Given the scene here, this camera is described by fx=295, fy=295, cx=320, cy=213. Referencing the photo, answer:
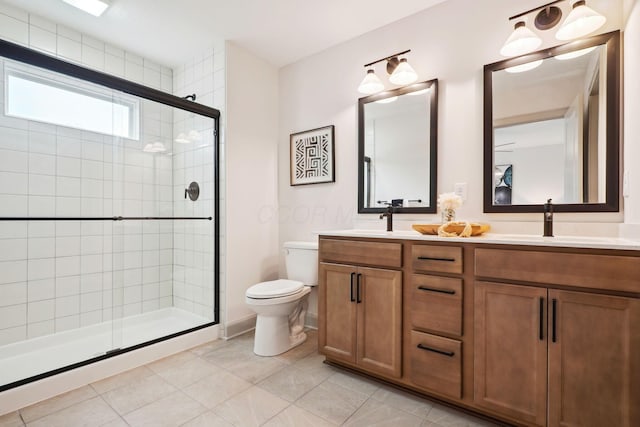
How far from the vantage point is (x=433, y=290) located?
60.7 inches

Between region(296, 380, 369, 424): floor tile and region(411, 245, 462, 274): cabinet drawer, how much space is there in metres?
0.80

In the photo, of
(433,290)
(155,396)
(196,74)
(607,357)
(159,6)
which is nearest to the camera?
(607,357)

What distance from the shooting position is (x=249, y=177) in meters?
2.71

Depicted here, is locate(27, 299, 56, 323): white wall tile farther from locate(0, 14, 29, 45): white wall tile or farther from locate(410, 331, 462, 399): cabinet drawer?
locate(410, 331, 462, 399): cabinet drawer

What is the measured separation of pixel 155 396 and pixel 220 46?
2.65 m

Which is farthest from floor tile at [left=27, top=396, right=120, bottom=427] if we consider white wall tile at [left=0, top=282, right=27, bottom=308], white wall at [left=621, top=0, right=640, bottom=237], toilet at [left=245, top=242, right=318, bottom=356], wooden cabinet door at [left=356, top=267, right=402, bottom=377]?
white wall at [left=621, top=0, right=640, bottom=237]

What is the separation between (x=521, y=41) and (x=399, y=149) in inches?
35.6

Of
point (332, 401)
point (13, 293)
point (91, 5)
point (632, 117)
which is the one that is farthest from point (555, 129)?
point (13, 293)

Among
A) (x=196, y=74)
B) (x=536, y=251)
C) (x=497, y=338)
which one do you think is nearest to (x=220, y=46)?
(x=196, y=74)

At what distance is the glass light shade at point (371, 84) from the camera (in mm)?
2201

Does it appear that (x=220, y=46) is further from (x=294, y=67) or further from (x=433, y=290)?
(x=433, y=290)

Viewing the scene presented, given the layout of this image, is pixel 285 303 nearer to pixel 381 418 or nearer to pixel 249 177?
pixel 381 418

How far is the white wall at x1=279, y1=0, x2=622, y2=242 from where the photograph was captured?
5.96 ft

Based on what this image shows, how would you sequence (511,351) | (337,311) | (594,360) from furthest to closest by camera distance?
(337,311), (511,351), (594,360)
